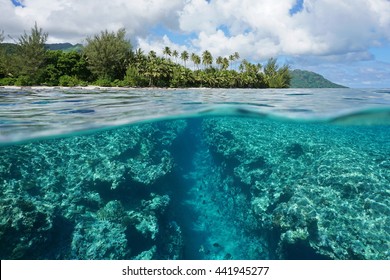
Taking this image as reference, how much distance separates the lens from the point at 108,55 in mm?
53875

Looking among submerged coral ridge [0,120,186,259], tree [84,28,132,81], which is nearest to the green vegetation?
tree [84,28,132,81]

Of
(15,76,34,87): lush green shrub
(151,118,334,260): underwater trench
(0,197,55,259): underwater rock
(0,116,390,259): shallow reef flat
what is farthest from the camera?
(15,76,34,87): lush green shrub

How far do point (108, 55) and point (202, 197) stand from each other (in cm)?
4848

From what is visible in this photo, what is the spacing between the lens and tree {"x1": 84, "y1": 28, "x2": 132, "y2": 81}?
53.0 metres

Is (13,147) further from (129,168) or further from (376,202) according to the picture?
(376,202)

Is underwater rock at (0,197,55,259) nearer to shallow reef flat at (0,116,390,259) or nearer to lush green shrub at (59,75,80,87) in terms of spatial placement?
shallow reef flat at (0,116,390,259)

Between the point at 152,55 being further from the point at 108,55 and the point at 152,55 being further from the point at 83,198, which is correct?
the point at 83,198

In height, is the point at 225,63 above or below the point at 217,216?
above

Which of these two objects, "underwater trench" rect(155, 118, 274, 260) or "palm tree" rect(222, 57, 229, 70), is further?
"palm tree" rect(222, 57, 229, 70)

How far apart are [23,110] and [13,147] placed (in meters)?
1.43

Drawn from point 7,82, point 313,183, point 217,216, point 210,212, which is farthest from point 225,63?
point 313,183

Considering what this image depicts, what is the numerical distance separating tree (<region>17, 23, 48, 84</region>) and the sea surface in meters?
37.2

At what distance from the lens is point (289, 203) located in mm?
9367
